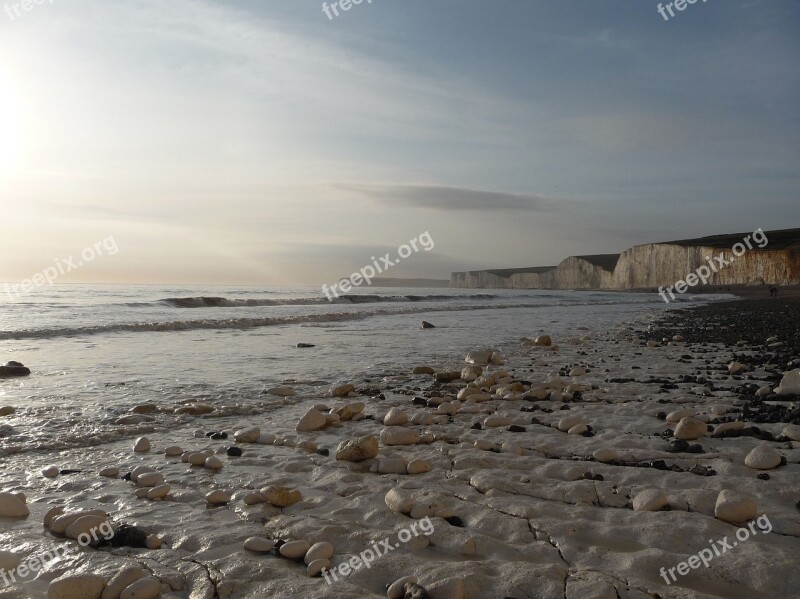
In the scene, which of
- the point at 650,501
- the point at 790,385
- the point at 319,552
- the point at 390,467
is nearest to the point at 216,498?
the point at 319,552

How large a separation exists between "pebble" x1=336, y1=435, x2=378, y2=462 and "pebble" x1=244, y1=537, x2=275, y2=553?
166 centimetres

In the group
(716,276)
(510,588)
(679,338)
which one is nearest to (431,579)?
(510,588)

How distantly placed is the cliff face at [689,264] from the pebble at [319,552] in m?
64.8

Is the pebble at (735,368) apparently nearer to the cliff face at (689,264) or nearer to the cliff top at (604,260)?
the cliff face at (689,264)

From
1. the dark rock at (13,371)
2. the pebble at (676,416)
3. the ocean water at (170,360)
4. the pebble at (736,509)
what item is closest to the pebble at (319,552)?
the pebble at (736,509)

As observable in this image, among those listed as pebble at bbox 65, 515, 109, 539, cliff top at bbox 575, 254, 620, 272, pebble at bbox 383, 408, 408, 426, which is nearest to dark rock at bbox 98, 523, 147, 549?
pebble at bbox 65, 515, 109, 539

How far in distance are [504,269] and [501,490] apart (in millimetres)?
185831

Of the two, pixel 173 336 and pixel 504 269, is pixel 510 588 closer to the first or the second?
pixel 173 336

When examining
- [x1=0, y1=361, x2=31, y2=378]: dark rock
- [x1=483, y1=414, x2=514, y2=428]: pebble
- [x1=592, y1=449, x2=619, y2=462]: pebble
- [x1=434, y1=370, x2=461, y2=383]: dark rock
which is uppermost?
[x1=0, y1=361, x2=31, y2=378]: dark rock

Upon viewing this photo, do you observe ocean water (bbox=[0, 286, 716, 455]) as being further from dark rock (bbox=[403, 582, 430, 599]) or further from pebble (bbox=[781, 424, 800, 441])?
pebble (bbox=[781, 424, 800, 441])

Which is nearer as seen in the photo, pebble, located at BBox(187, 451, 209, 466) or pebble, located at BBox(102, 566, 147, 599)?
pebble, located at BBox(102, 566, 147, 599)

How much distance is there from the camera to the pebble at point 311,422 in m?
5.80

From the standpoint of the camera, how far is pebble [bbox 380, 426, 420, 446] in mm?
5281

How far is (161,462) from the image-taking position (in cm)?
470
